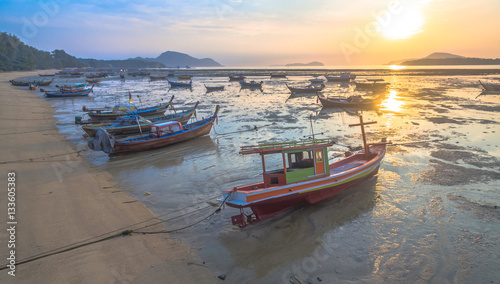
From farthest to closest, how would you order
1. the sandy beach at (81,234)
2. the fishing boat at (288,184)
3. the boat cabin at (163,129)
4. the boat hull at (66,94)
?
the boat hull at (66,94), the boat cabin at (163,129), the fishing boat at (288,184), the sandy beach at (81,234)

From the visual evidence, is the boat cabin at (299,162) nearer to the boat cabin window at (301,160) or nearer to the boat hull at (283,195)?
the boat cabin window at (301,160)

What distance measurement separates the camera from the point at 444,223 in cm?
831

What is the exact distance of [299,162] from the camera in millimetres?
9219

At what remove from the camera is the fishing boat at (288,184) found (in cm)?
806

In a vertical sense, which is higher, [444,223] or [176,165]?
[176,165]

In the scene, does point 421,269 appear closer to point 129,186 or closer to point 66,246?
point 66,246

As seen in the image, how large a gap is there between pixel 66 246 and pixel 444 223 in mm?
11405

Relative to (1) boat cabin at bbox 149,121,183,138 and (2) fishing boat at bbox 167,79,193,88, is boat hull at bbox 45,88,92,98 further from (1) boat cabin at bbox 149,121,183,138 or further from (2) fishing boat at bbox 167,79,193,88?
(1) boat cabin at bbox 149,121,183,138

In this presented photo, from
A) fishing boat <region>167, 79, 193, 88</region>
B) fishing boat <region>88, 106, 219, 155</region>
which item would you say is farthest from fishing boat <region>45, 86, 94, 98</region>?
fishing boat <region>88, 106, 219, 155</region>

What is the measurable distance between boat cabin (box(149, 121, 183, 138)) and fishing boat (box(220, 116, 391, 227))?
32.2ft

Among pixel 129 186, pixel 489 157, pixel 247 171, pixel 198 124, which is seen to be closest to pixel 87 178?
pixel 129 186

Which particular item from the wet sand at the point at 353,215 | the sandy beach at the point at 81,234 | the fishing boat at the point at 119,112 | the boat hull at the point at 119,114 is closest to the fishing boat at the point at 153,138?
the wet sand at the point at 353,215

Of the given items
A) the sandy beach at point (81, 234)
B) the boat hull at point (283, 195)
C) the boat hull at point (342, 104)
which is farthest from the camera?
the boat hull at point (342, 104)

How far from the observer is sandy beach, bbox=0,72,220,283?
20.0 ft
